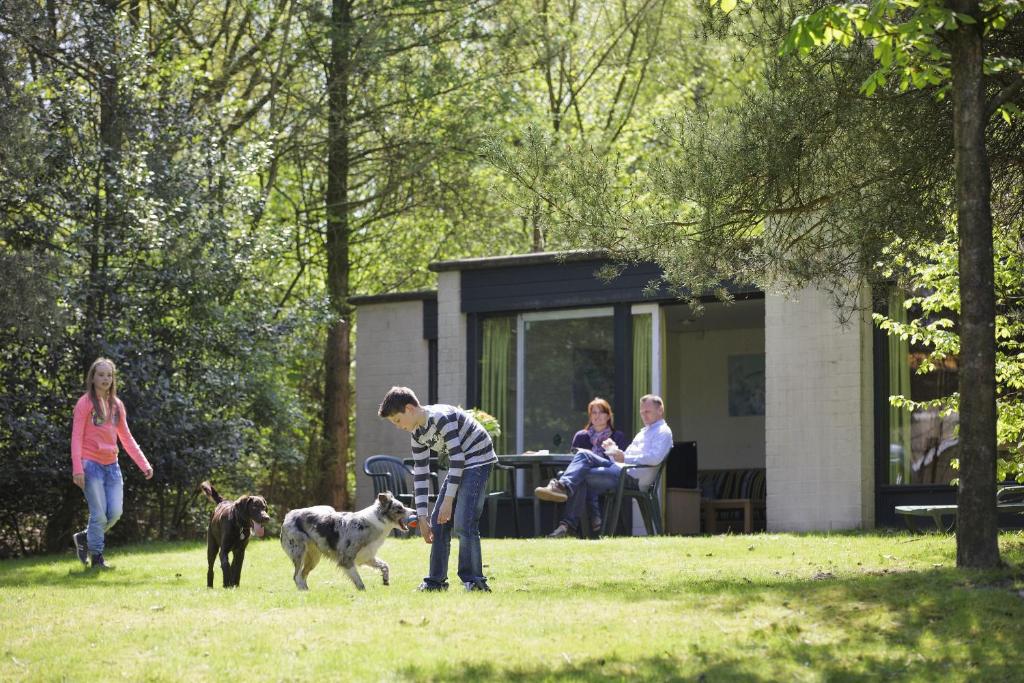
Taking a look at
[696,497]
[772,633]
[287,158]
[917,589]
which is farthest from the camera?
[287,158]

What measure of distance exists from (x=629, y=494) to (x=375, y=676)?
7009 millimetres

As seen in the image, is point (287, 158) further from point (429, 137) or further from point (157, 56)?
point (157, 56)

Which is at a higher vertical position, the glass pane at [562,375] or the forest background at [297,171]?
the forest background at [297,171]

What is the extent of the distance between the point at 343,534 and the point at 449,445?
1.17m

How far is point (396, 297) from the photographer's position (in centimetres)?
1730

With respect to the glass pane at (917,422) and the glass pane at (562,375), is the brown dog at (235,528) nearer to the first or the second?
the glass pane at (562,375)

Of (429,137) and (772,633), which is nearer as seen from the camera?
(772,633)

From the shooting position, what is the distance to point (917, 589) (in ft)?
26.0

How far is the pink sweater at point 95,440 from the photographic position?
10844 millimetres

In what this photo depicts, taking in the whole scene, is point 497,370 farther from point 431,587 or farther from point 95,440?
point 431,587

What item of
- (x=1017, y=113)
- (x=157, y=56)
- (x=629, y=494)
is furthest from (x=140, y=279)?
(x=1017, y=113)

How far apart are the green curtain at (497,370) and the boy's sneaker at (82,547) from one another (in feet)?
18.1

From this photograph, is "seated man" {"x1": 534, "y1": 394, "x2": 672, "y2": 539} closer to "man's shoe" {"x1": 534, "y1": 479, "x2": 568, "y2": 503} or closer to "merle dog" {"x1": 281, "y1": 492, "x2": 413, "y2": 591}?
"man's shoe" {"x1": 534, "y1": 479, "x2": 568, "y2": 503}

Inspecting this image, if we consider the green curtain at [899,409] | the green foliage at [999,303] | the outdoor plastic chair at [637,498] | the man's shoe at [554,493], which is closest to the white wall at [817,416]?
the green curtain at [899,409]
